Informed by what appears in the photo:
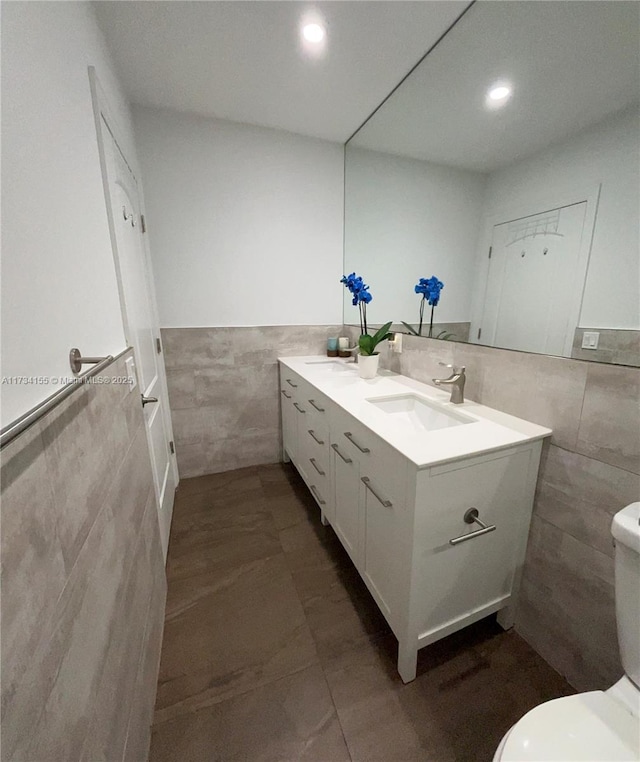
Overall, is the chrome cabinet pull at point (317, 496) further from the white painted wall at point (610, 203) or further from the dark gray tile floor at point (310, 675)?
the white painted wall at point (610, 203)

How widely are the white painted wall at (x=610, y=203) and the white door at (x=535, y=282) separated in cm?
5

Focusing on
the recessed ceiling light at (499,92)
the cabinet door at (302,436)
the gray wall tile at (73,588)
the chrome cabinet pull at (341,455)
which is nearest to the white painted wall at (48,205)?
the gray wall tile at (73,588)

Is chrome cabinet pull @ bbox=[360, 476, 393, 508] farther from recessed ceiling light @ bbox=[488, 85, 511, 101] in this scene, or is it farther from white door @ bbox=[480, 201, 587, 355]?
recessed ceiling light @ bbox=[488, 85, 511, 101]

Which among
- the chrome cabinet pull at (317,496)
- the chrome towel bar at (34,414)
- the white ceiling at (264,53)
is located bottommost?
the chrome cabinet pull at (317,496)

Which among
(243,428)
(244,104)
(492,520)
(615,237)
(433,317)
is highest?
(244,104)

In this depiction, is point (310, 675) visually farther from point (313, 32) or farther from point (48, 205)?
point (313, 32)

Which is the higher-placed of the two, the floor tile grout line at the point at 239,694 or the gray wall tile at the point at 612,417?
the gray wall tile at the point at 612,417

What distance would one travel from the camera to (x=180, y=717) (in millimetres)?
958

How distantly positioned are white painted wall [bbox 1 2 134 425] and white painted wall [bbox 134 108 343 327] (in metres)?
0.89

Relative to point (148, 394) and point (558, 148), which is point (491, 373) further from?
point (148, 394)

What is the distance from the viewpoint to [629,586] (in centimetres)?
68

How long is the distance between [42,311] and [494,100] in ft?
6.10

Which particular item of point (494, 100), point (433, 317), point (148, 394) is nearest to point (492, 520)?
point (433, 317)

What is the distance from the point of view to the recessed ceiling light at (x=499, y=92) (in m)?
1.23
